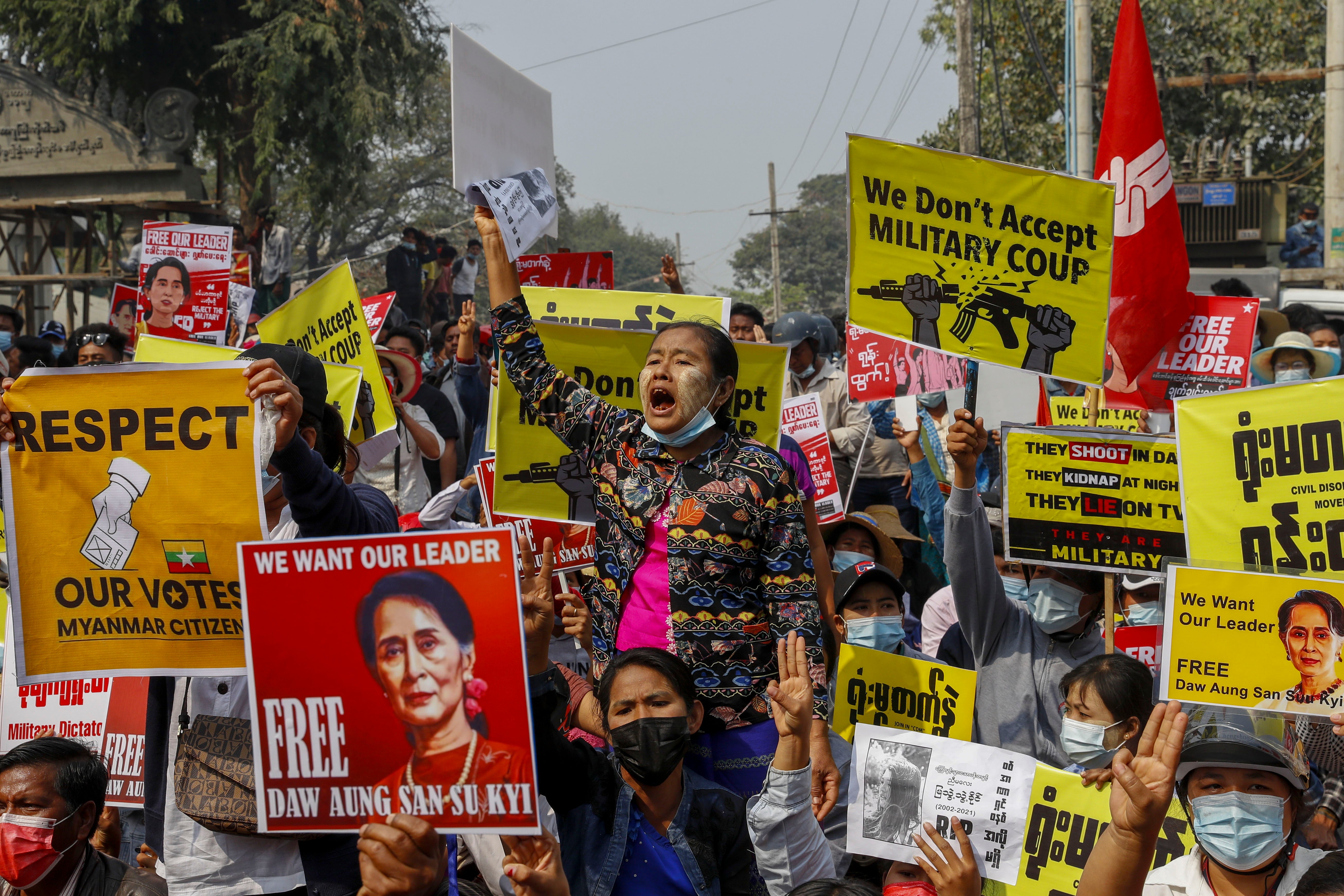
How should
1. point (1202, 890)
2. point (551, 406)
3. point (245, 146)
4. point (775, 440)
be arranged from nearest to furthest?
point (1202, 890)
point (551, 406)
point (775, 440)
point (245, 146)

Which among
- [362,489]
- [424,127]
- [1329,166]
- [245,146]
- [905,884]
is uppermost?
[424,127]

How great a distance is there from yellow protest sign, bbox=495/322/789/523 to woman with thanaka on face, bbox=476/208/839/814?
4.47 feet

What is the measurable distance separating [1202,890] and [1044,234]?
2496 millimetres

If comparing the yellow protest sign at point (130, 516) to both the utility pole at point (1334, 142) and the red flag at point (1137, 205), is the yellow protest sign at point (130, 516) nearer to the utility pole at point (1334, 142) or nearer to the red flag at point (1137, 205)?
the red flag at point (1137, 205)

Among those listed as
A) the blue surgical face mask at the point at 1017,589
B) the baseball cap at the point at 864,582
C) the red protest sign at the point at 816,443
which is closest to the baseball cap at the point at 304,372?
the baseball cap at the point at 864,582

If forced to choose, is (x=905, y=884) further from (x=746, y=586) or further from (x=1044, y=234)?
(x=1044, y=234)

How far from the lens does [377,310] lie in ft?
28.6

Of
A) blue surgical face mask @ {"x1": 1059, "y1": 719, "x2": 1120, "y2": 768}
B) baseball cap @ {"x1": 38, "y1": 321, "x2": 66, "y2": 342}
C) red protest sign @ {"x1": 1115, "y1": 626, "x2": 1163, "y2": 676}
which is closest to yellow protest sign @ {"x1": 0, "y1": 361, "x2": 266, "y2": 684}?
blue surgical face mask @ {"x1": 1059, "y1": 719, "x2": 1120, "y2": 768}

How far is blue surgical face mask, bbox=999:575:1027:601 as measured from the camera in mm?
4922

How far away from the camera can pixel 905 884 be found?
11.7 ft

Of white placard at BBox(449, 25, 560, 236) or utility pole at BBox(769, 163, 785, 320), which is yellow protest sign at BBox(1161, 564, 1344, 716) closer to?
white placard at BBox(449, 25, 560, 236)

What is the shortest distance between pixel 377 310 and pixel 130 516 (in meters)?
5.86

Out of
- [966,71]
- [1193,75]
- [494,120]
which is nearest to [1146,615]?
[494,120]

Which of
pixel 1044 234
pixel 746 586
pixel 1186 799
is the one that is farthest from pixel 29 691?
pixel 1044 234
